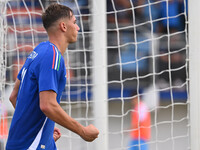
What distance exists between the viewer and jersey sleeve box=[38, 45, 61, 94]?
6.18ft

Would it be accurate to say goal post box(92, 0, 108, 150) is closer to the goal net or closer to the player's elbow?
the goal net

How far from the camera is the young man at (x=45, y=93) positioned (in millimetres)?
1889

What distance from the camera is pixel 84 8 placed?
4.31 m

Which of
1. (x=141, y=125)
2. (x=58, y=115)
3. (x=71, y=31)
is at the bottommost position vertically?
(x=141, y=125)

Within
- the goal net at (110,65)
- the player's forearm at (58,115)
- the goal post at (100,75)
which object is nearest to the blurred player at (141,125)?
the goal net at (110,65)

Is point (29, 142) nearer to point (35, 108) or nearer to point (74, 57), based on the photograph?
point (35, 108)

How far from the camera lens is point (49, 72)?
1909 millimetres

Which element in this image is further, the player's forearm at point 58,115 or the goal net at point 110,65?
the goal net at point 110,65

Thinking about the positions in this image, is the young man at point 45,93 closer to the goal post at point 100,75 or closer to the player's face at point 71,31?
the player's face at point 71,31
